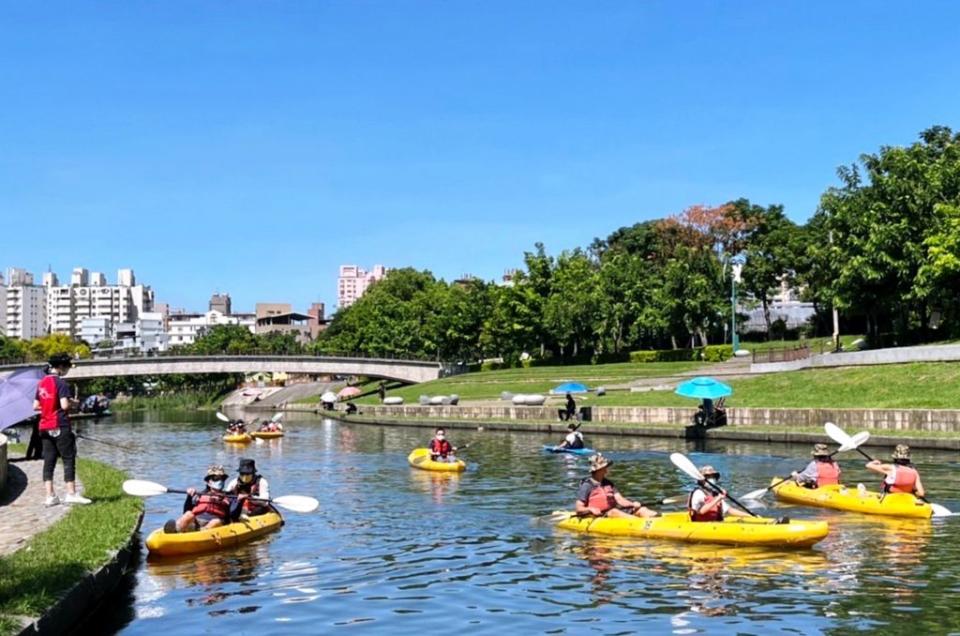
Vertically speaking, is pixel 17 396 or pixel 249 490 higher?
pixel 17 396

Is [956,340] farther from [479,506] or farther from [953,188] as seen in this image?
[479,506]

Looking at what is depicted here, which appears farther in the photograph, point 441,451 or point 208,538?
point 441,451

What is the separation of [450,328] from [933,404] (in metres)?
73.1

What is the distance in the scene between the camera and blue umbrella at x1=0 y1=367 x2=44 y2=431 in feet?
87.7

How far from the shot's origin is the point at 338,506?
958 inches

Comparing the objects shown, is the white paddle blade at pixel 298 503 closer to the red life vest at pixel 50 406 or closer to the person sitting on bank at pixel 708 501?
the red life vest at pixel 50 406

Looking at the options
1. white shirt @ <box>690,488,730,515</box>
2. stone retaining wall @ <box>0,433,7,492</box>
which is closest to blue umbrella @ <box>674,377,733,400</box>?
white shirt @ <box>690,488,730,515</box>

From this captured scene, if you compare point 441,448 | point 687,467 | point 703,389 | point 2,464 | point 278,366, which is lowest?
point 441,448

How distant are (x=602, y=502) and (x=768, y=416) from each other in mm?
23537

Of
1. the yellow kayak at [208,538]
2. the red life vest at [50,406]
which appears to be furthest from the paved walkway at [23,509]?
the yellow kayak at [208,538]

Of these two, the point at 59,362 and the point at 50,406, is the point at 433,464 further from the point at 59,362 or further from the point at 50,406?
the point at 59,362

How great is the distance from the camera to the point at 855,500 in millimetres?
21734

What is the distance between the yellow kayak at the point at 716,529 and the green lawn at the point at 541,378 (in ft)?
155

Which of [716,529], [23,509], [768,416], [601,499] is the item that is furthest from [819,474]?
[768,416]
